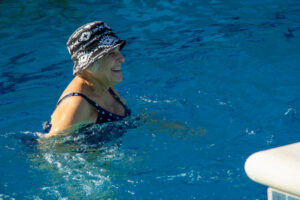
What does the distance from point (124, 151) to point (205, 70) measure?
2.21 m

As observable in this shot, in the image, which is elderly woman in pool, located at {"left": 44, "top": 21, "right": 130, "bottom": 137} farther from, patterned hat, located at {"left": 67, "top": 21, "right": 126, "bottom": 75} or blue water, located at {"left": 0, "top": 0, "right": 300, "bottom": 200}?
blue water, located at {"left": 0, "top": 0, "right": 300, "bottom": 200}

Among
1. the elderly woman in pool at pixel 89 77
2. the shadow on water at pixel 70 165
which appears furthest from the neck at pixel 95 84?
the shadow on water at pixel 70 165

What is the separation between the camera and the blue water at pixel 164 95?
3.58 meters

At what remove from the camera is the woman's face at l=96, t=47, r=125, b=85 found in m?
3.68

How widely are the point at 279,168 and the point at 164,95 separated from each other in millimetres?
3952

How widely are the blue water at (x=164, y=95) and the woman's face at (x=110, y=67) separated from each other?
0.45m

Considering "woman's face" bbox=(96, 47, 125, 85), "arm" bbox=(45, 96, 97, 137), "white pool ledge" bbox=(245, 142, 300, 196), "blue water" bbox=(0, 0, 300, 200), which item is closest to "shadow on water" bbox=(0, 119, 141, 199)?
"blue water" bbox=(0, 0, 300, 200)

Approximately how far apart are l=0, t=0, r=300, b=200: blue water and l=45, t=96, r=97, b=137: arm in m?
0.19

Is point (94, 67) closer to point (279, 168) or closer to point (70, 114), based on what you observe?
point (70, 114)

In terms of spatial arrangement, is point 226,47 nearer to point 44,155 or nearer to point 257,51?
point 257,51

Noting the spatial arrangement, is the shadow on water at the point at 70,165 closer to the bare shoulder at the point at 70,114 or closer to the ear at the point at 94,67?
the bare shoulder at the point at 70,114

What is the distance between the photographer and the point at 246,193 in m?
3.41

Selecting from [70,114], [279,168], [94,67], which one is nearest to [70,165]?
[70,114]

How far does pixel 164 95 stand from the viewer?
5.15 meters
